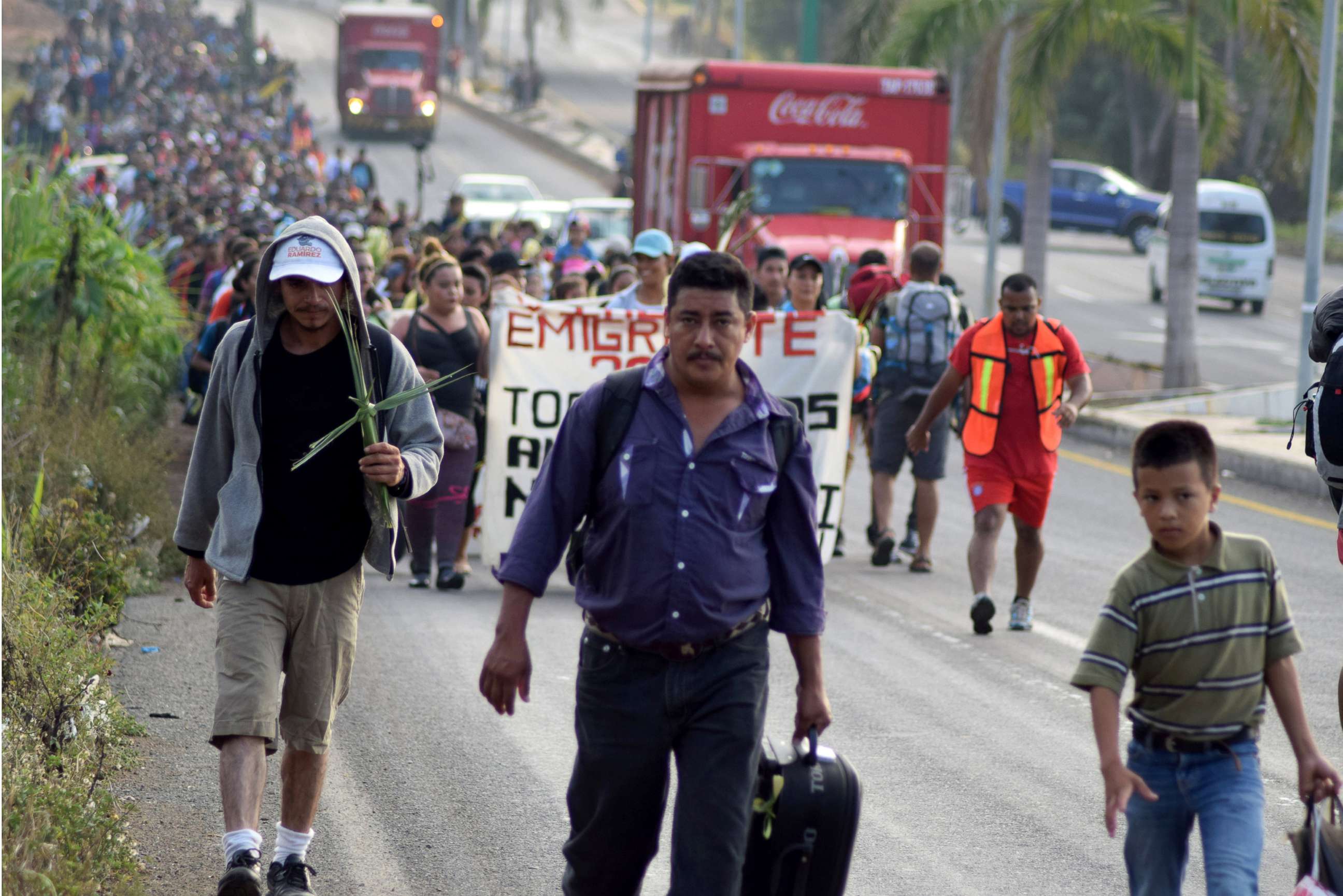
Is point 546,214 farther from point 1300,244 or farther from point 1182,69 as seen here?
point 1300,244

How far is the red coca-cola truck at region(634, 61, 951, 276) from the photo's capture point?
2066 centimetres

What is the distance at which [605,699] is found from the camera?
441 centimetres

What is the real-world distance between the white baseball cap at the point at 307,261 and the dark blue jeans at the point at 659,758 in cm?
148

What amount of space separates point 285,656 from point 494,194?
34.1 m

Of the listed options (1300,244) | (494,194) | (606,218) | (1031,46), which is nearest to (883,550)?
(1031,46)

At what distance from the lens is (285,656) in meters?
5.47

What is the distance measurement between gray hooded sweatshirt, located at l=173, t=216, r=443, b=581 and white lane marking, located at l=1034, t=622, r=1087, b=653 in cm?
454

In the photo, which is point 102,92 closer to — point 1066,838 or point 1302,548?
point 1302,548

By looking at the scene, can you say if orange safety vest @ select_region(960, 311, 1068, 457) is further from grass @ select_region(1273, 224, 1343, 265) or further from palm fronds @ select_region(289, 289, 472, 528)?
grass @ select_region(1273, 224, 1343, 265)

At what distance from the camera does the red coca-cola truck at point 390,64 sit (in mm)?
54719

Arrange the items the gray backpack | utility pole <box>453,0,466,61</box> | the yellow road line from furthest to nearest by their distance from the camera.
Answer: utility pole <box>453,0,466,61</box>
the yellow road line
the gray backpack

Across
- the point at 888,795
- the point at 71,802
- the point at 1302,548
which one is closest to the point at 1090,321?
the point at 1302,548

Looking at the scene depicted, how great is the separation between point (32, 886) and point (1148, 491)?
2.85m

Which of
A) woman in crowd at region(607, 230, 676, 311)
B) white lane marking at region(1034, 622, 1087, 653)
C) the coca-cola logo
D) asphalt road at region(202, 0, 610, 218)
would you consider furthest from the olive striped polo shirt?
asphalt road at region(202, 0, 610, 218)
